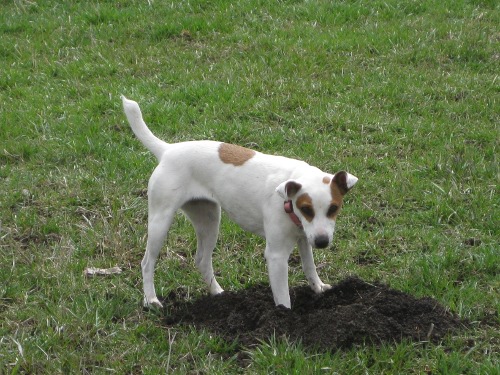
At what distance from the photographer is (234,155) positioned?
18.2 ft

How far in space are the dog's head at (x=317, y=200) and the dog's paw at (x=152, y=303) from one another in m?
1.25

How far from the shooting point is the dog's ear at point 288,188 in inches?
194

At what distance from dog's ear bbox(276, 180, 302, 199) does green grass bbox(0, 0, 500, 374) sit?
841mm

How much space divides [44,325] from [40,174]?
2805 mm

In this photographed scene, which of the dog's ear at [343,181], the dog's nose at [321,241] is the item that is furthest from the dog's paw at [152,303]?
the dog's ear at [343,181]

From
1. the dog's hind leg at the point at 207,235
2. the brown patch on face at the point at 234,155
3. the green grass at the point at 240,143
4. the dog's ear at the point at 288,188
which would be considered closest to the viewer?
the dog's ear at the point at 288,188

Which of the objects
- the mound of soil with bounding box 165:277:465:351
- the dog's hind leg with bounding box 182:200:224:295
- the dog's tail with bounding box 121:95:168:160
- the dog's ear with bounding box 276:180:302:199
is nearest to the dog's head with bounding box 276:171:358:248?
the dog's ear with bounding box 276:180:302:199

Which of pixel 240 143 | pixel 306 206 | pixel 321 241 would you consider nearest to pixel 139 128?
pixel 306 206

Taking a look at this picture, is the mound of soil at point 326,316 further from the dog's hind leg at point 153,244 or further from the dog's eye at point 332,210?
the dog's eye at point 332,210

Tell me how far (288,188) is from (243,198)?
558 mm

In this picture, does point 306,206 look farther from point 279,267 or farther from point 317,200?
point 279,267

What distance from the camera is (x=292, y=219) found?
16.9 feet

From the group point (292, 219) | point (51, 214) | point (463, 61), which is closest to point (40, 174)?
point (51, 214)

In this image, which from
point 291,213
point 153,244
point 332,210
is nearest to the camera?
point 332,210
